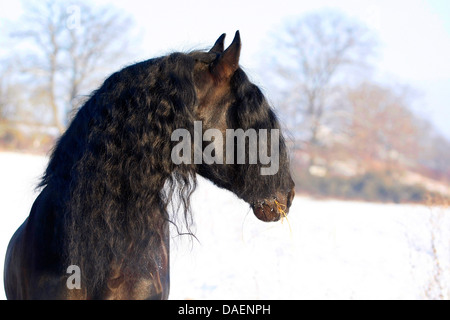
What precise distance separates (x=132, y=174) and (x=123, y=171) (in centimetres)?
5

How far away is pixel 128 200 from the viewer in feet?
7.58

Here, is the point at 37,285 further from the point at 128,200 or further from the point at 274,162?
the point at 274,162

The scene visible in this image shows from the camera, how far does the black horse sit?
2.28 m

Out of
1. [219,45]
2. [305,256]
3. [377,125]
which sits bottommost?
[305,256]

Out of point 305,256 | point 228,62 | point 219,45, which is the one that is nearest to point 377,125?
point 305,256

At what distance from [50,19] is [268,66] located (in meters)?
15.4

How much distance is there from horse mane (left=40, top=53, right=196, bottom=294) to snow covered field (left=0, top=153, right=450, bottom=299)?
9.02 ft

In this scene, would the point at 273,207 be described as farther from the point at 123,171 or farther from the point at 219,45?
the point at 219,45

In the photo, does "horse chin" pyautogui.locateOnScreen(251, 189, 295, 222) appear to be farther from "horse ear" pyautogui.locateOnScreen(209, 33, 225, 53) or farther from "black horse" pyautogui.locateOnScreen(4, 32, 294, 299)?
"horse ear" pyautogui.locateOnScreen(209, 33, 225, 53)

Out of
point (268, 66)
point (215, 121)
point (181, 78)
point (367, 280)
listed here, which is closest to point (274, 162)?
point (215, 121)

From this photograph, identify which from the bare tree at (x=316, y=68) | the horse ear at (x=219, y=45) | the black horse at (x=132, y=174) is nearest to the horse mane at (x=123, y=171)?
the black horse at (x=132, y=174)

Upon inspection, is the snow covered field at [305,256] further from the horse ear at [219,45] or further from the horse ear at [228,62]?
the horse ear at [228,62]

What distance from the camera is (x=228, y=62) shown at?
2.42 m

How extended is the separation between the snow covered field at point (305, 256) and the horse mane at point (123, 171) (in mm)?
2751
